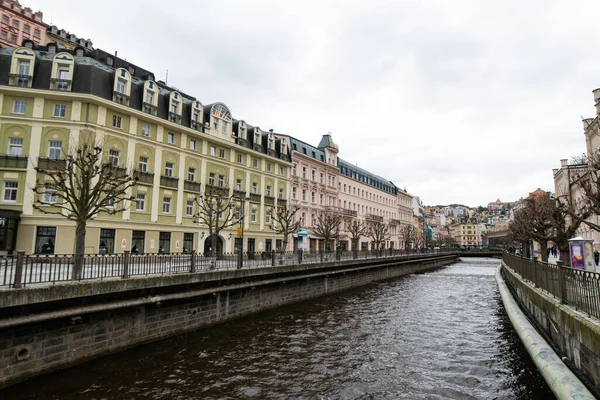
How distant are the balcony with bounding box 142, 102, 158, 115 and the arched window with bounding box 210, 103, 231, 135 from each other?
21.1ft

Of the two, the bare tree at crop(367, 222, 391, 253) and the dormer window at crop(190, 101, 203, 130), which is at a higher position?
the dormer window at crop(190, 101, 203, 130)

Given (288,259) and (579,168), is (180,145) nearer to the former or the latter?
(288,259)

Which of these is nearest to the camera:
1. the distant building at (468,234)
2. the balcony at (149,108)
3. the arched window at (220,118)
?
the balcony at (149,108)

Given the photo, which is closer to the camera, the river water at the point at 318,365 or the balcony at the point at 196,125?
the river water at the point at 318,365

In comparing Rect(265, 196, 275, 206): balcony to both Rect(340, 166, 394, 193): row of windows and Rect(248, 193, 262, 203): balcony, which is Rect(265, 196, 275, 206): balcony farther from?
Rect(340, 166, 394, 193): row of windows

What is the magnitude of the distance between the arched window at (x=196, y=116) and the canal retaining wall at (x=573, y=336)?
1198 inches

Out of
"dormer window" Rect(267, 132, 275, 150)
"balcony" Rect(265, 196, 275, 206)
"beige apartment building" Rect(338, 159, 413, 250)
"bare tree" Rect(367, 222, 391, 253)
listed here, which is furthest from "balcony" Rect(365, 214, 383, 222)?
"dormer window" Rect(267, 132, 275, 150)

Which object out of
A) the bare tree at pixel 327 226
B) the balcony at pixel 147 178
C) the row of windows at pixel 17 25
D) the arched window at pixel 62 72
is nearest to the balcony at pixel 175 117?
the balcony at pixel 147 178

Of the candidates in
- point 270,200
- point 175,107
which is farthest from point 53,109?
point 270,200

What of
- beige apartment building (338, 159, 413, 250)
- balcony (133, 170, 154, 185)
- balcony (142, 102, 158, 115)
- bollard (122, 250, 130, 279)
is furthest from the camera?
beige apartment building (338, 159, 413, 250)

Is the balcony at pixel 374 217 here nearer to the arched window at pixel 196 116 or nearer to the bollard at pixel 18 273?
the arched window at pixel 196 116

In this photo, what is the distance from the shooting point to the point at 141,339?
1216 centimetres

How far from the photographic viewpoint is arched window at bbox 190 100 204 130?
33.6m

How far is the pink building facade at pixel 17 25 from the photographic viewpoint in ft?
186
